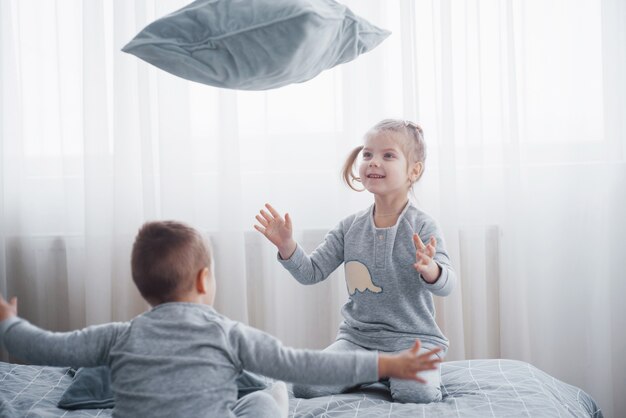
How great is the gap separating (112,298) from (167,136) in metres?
0.62

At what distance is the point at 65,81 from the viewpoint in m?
2.44

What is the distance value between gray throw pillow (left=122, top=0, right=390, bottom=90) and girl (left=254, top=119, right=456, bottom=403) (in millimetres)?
437

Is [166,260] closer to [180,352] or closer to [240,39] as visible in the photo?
[180,352]

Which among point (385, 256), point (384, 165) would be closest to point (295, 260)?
point (385, 256)

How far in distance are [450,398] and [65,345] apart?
914mm

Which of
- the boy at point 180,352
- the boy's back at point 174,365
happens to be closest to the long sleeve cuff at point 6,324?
the boy at point 180,352

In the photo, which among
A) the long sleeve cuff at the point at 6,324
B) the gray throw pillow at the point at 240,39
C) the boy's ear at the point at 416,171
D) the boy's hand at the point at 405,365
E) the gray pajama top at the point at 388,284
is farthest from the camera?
the boy's ear at the point at 416,171

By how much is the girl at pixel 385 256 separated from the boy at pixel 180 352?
22.4 inches

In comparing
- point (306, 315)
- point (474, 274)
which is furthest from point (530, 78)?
point (306, 315)

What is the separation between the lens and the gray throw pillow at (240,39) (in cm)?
143

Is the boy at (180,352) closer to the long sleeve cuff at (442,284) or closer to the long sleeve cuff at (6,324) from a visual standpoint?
the long sleeve cuff at (6,324)

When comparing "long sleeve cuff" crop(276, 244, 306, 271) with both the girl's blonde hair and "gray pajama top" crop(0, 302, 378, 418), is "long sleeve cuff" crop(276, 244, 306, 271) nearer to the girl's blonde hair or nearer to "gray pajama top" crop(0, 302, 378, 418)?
the girl's blonde hair

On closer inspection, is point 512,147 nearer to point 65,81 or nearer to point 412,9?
point 412,9

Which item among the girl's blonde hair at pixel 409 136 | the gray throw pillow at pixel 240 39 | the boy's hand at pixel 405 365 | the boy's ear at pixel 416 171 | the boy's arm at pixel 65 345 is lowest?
the boy's hand at pixel 405 365
